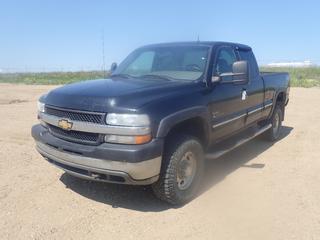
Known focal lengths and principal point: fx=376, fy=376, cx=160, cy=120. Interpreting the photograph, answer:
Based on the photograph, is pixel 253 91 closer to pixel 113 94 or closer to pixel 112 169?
pixel 113 94

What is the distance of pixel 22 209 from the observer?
4.34 metres

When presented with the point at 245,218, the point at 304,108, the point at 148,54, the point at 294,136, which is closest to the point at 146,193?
the point at 245,218

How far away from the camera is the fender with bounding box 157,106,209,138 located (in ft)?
13.0

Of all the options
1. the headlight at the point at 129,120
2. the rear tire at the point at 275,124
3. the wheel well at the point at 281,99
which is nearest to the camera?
the headlight at the point at 129,120

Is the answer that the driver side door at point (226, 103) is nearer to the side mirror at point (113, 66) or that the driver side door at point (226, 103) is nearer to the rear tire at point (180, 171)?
the rear tire at point (180, 171)

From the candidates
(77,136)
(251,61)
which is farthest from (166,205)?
(251,61)

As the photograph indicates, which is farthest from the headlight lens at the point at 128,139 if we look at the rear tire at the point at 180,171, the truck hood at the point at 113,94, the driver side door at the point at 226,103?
the driver side door at the point at 226,103

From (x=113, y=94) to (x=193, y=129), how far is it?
1.24 m

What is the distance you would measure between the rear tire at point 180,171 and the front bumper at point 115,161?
23 cm

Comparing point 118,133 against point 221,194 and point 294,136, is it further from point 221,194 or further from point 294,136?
point 294,136

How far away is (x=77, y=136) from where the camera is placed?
13.6 ft

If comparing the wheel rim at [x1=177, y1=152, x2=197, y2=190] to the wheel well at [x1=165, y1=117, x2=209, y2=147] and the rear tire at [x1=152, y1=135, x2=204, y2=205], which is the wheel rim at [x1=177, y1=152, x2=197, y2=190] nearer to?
the rear tire at [x1=152, y1=135, x2=204, y2=205]

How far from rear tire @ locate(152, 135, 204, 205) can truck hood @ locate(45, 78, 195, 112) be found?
60cm

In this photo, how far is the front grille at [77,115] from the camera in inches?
155
